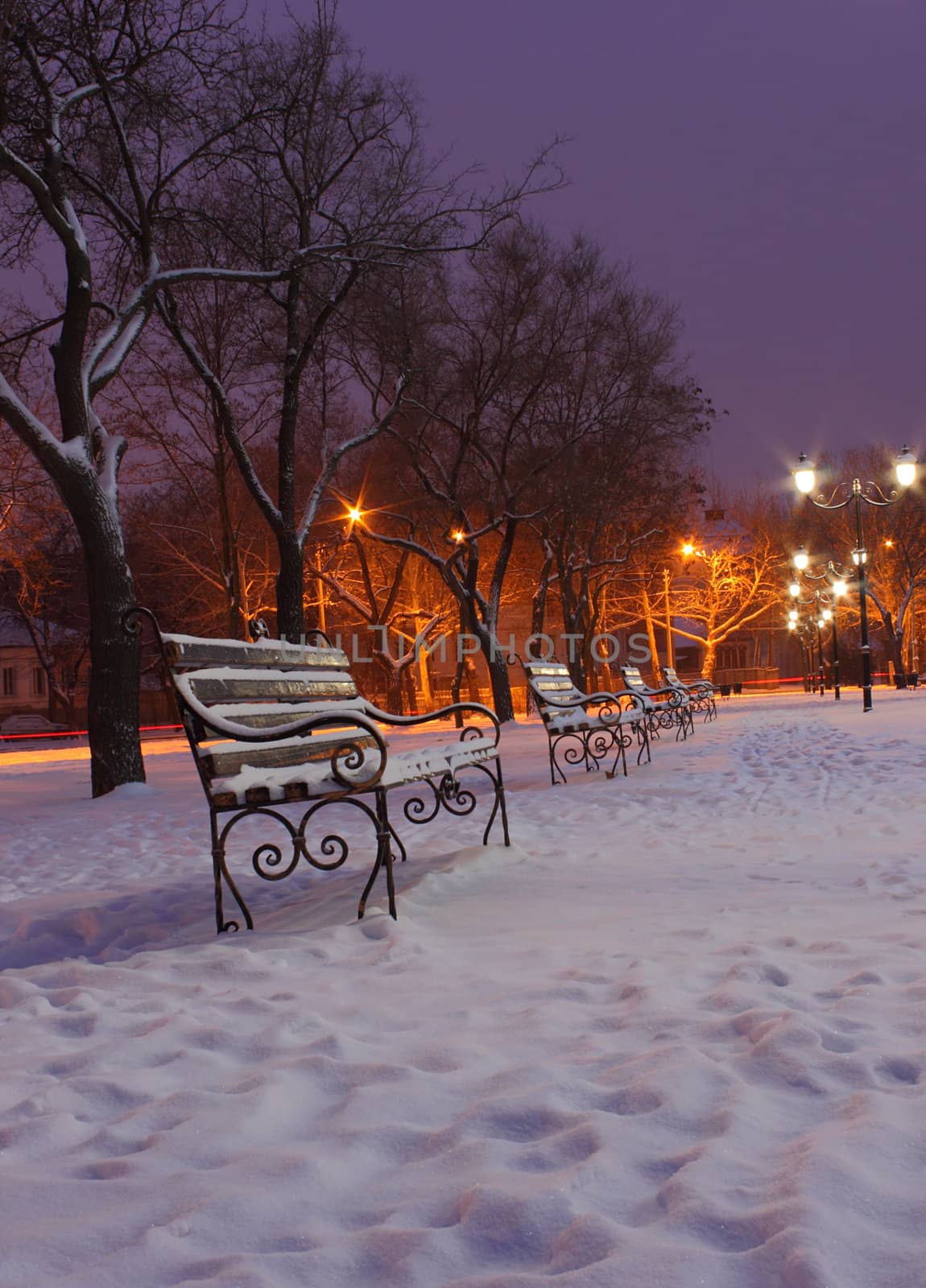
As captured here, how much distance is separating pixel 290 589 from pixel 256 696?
10716mm

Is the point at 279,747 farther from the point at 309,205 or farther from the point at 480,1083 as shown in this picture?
the point at 309,205

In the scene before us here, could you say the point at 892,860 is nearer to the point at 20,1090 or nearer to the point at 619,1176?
the point at 619,1176

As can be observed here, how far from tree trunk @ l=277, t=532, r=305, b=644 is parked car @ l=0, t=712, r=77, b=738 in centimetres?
2535

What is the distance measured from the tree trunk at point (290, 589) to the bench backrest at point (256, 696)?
9.13 meters

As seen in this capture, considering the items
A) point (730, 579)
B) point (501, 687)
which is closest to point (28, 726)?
point (501, 687)

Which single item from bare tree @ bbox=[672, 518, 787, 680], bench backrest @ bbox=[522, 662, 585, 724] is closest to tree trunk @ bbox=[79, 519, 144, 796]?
bench backrest @ bbox=[522, 662, 585, 724]

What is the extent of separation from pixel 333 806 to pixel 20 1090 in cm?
667

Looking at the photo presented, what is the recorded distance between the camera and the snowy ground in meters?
1.77

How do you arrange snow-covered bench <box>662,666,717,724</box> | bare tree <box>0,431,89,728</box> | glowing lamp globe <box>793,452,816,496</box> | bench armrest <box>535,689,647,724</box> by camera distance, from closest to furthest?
bench armrest <box>535,689,647,724</box>
glowing lamp globe <box>793,452,816,496</box>
snow-covered bench <box>662,666,717,724</box>
bare tree <box>0,431,89,728</box>

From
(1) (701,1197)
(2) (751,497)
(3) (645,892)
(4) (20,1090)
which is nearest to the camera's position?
(1) (701,1197)

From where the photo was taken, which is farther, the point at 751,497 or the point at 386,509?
the point at 751,497

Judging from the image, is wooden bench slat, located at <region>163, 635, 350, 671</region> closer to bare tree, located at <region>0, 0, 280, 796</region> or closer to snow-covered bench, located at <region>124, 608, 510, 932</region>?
snow-covered bench, located at <region>124, 608, 510, 932</region>

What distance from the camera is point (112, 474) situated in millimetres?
11922

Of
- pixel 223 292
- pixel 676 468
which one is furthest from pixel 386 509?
pixel 676 468
